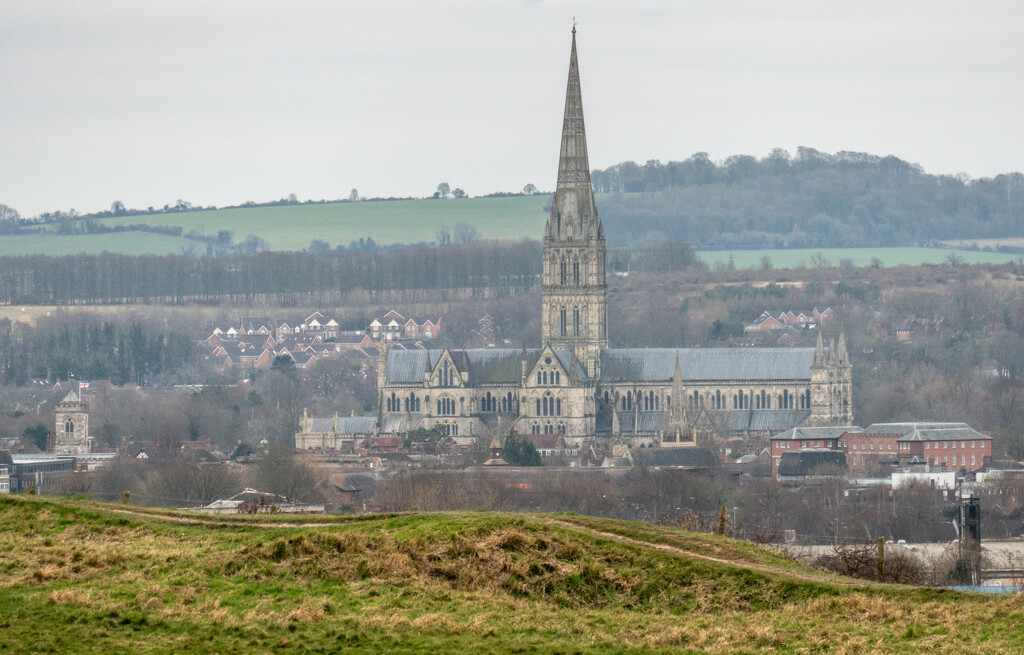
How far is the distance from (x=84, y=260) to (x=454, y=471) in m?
109

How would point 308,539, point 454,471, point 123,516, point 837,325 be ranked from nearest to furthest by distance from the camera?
point 308,539, point 123,516, point 454,471, point 837,325

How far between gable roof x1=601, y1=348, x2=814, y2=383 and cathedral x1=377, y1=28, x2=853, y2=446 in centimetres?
5

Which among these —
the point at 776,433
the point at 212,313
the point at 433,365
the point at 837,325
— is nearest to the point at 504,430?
the point at 433,365

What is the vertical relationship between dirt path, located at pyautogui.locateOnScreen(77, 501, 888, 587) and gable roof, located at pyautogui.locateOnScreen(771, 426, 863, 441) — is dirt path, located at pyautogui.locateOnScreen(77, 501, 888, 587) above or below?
above


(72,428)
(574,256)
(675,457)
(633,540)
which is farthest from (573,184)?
(633,540)

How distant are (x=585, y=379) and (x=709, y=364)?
618cm

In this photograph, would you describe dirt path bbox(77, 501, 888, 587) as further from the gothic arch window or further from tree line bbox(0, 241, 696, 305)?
tree line bbox(0, 241, 696, 305)

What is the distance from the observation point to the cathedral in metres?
113

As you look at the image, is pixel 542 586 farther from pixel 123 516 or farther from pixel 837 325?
pixel 837 325

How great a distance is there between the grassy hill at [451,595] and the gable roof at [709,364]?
83.1 meters

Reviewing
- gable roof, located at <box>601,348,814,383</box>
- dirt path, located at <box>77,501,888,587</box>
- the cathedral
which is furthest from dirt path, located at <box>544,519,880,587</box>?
gable roof, located at <box>601,348,814,383</box>

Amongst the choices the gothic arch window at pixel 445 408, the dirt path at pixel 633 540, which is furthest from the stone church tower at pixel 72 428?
the dirt path at pixel 633 540

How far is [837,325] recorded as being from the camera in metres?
157

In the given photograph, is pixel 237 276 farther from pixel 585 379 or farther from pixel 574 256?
pixel 585 379
